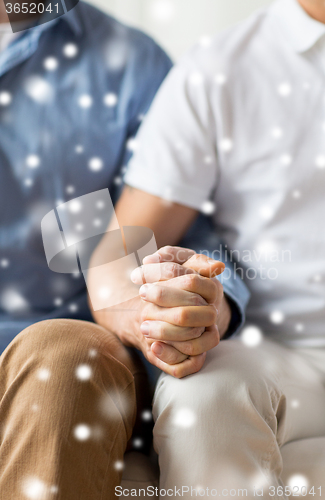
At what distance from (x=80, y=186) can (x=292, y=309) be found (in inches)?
13.1

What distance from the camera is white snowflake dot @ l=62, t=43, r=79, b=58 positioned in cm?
57

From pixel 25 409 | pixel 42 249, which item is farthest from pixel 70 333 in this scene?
pixel 42 249

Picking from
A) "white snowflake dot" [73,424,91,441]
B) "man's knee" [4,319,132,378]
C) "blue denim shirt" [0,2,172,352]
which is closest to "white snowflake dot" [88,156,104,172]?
"blue denim shirt" [0,2,172,352]

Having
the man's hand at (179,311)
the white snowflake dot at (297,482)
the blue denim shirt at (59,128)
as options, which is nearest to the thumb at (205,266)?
the man's hand at (179,311)

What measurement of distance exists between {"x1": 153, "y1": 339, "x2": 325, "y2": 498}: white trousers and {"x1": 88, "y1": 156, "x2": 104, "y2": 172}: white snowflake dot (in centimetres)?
29

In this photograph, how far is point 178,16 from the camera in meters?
0.57

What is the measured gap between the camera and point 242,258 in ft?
1.92

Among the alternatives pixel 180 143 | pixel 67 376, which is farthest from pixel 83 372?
pixel 180 143

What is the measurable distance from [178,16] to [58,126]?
223 millimetres

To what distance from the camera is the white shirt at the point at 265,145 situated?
0.54 meters

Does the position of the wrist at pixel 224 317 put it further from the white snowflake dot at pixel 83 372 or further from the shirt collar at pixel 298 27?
the shirt collar at pixel 298 27

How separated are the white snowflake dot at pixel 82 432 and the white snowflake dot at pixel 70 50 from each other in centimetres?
48

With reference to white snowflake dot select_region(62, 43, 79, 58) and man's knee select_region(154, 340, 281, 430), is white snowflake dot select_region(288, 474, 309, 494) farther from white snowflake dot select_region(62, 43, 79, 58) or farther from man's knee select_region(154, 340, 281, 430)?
white snowflake dot select_region(62, 43, 79, 58)

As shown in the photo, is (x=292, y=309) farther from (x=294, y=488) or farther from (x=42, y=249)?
(x=42, y=249)
